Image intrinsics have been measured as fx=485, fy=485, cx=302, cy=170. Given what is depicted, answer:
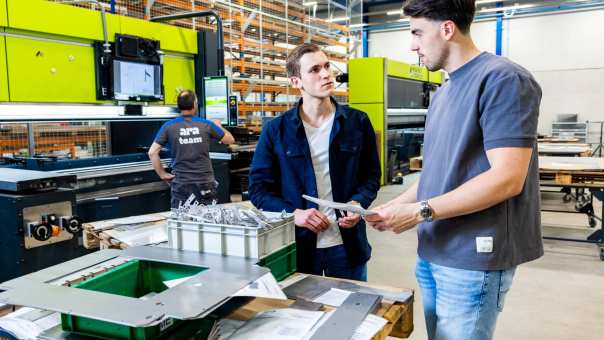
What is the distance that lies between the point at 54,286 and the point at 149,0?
159 inches

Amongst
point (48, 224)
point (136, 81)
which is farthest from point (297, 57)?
point (136, 81)

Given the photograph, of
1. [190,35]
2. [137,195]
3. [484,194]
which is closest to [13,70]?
[137,195]

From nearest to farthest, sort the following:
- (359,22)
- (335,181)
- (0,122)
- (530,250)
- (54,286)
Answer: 1. (54,286)
2. (530,250)
3. (335,181)
4. (0,122)
5. (359,22)

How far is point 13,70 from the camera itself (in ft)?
9.84

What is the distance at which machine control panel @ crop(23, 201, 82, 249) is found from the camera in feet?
7.67

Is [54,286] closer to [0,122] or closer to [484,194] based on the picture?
[484,194]

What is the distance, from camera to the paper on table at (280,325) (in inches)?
39.9

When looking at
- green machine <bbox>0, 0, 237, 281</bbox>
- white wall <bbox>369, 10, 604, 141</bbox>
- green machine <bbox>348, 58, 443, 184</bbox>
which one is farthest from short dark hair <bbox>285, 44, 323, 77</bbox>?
white wall <bbox>369, 10, 604, 141</bbox>

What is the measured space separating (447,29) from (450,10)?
5 centimetres

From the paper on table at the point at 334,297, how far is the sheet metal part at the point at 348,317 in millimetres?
26

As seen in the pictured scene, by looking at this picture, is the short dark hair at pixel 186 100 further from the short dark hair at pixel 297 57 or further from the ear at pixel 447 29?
the ear at pixel 447 29

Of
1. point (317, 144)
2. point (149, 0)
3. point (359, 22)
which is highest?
point (359, 22)

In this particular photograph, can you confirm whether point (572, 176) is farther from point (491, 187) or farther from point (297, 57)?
point (491, 187)

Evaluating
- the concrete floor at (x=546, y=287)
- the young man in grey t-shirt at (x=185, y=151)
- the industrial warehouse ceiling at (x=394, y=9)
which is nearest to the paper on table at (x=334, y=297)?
the concrete floor at (x=546, y=287)
